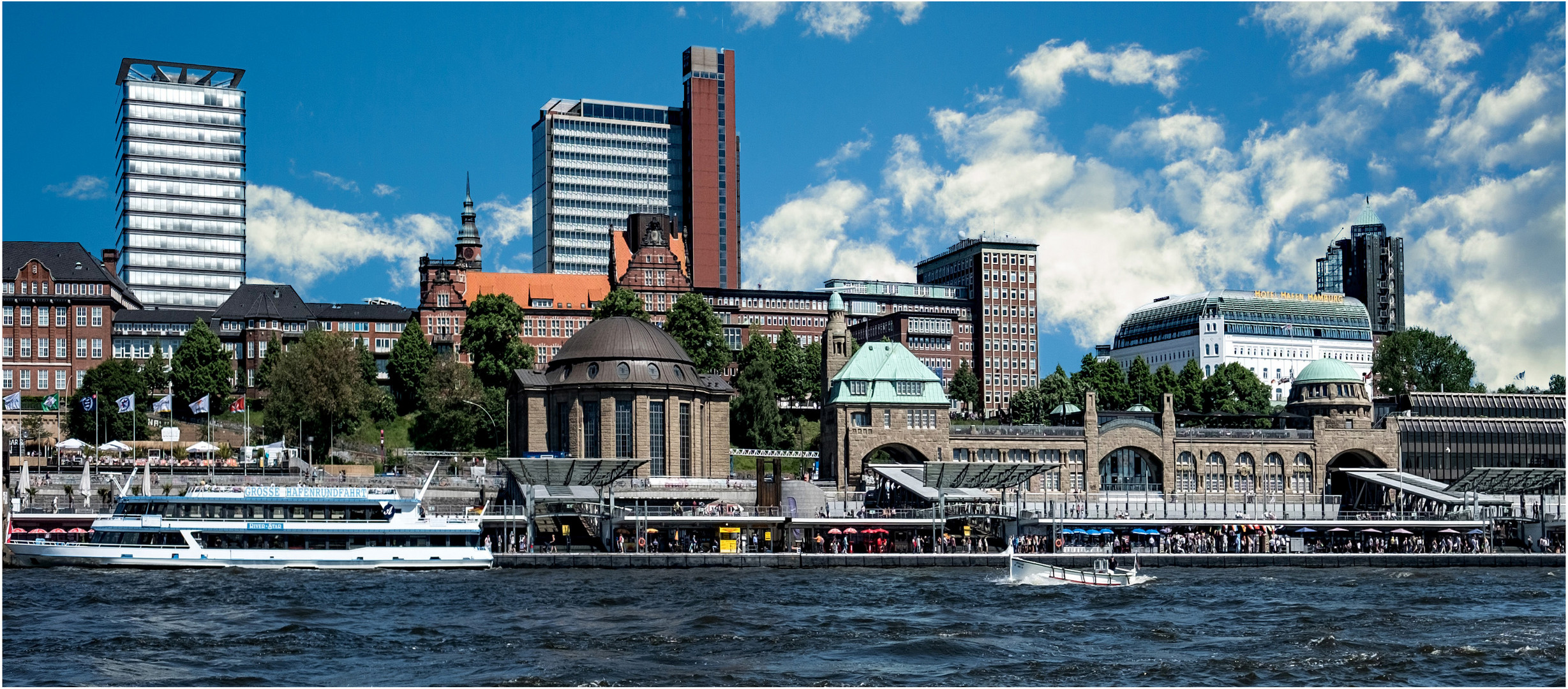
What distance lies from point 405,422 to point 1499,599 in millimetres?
109419

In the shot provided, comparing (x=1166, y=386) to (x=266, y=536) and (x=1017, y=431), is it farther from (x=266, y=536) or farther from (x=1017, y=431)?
(x=266, y=536)

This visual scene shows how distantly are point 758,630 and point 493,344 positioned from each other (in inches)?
4239

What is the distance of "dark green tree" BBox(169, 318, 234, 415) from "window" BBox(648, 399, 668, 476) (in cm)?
5149

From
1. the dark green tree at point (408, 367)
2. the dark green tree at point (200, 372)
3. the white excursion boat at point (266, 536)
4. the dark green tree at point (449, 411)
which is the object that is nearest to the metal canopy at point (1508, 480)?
the white excursion boat at point (266, 536)

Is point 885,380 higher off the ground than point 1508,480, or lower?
higher

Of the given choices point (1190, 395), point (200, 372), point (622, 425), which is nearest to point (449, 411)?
point (622, 425)

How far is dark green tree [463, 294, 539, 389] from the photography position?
537 feet

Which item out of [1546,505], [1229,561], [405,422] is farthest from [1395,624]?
[405,422]

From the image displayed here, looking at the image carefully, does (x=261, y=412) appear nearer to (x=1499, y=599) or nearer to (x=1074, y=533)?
(x=1074, y=533)

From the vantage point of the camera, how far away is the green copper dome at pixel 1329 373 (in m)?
143

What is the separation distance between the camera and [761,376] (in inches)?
6142

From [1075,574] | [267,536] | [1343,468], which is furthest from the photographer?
[1343,468]

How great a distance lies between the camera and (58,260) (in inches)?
6811

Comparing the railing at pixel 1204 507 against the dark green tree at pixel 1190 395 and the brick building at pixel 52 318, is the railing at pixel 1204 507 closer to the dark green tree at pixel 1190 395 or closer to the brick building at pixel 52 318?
the dark green tree at pixel 1190 395
